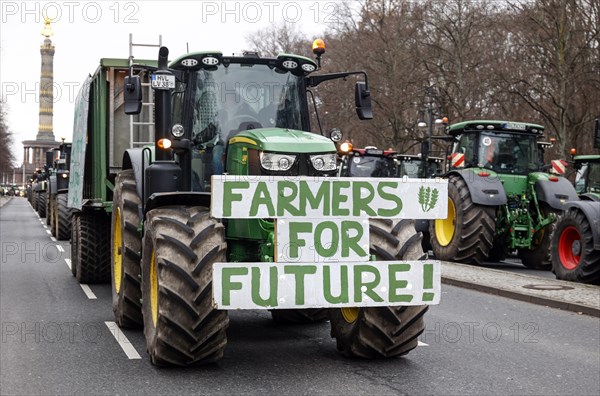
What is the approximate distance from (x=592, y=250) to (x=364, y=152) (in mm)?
8992

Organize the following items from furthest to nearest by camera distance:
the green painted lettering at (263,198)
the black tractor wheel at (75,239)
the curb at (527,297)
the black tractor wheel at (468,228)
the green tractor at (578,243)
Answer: the black tractor wheel at (468,228) < the green tractor at (578,243) < the black tractor wheel at (75,239) < the curb at (527,297) < the green painted lettering at (263,198)

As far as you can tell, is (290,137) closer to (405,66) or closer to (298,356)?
(298,356)

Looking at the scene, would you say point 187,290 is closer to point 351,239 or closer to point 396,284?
point 351,239

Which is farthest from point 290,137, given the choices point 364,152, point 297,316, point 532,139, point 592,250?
point 364,152

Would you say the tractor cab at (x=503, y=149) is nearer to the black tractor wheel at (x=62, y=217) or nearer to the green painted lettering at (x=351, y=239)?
the green painted lettering at (x=351, y=239)

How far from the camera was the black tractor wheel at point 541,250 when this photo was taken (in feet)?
55.7

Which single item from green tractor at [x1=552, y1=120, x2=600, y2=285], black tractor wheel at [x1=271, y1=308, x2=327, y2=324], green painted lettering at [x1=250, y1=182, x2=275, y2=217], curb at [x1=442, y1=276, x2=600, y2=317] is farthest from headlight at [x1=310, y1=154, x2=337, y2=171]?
green tractor at [x1=552, y1=120, x2=600, y2=285]

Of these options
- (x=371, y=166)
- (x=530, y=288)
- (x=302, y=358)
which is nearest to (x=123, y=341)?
(x=302, y=358)

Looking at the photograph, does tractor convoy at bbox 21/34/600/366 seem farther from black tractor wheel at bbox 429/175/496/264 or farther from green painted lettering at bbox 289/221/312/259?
black tractor wheel at bbox 429/175/496/264

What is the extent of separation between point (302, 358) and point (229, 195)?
1.84 meters

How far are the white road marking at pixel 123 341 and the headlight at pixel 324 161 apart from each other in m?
2.33

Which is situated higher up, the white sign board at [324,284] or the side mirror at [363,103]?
the side mirror at [363,103]

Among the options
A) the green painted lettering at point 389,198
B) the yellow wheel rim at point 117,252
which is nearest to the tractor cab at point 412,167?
the yellow wheel rim at point 117,252

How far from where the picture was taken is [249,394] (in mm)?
6566
